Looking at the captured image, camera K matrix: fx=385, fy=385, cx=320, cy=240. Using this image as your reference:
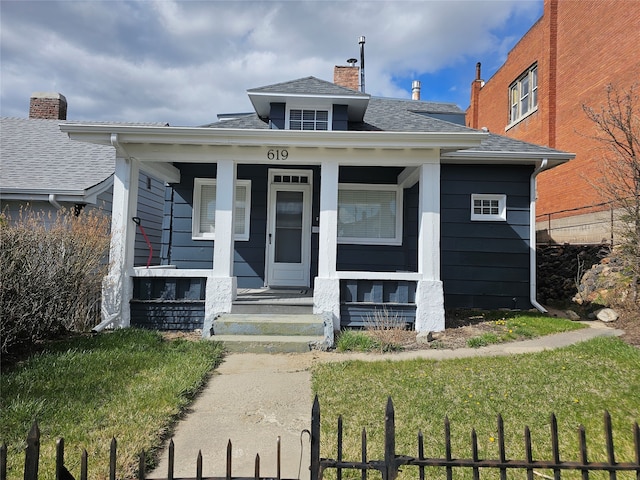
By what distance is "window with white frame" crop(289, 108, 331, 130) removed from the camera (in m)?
→ 8.56

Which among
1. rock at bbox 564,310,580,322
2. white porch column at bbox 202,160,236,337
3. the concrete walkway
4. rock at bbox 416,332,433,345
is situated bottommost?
the concrete walkway

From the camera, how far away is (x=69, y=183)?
9070 mm

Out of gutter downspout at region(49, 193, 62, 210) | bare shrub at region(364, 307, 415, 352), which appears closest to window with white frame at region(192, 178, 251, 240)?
gutter downspout at region(49, 193, 62, 210)

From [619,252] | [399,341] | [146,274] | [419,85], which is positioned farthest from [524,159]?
[419,85]

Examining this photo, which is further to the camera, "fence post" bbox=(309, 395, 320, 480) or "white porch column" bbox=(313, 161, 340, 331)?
"white porch column" bbox=(313, 161, 340, 331)

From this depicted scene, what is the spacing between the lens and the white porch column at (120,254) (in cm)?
660

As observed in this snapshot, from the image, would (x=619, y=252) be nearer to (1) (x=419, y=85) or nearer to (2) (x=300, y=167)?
(2) (x=300, y=167)

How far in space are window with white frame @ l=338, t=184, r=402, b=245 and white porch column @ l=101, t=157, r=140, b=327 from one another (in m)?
4.35

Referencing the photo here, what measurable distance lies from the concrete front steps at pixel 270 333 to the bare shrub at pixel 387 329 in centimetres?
82

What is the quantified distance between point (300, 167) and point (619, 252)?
6.80m

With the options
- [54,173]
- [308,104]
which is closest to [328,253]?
[308,104]

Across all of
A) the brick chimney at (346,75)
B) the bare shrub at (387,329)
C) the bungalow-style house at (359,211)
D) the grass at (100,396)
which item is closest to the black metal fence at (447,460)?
the grass at (100,396)

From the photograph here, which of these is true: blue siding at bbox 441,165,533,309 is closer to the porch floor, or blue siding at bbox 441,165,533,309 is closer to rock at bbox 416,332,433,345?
rock at bbox 416,332,433,345

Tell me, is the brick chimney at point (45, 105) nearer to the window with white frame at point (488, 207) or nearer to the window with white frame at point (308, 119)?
the window with white frame at point (308, 119)
